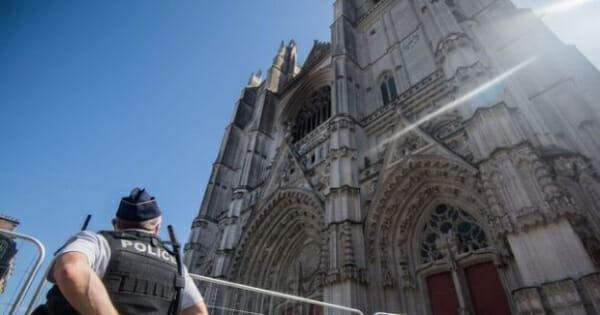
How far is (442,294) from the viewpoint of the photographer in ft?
23.9

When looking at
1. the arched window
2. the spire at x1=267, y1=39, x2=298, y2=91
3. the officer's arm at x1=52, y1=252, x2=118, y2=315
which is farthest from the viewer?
the spire at x1=267, y1=39, x2=298, y2=91

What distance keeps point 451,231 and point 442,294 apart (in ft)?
5.00

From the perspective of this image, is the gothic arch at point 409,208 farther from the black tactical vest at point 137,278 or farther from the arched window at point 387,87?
the black tactical vest at point 137,278

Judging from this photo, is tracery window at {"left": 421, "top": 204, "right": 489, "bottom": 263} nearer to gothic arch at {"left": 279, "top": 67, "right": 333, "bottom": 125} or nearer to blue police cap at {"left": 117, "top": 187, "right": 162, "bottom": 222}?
blue police cap at {"left": 117, "top": 187, "right": 162, "bottom": 222}

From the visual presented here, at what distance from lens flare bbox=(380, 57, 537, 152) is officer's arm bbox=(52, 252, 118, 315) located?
823cm

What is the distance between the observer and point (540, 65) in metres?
8.35

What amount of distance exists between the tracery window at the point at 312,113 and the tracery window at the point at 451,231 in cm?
959

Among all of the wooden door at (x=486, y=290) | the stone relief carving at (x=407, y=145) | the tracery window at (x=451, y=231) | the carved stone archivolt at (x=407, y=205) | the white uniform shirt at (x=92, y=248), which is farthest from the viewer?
the stone relief carving at (x=407, y=145)

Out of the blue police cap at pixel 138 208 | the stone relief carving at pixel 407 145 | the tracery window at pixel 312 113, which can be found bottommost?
the blue police cap at pixel 138 208

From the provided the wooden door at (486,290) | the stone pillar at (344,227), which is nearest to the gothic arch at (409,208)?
the stone pillar at (344,227)

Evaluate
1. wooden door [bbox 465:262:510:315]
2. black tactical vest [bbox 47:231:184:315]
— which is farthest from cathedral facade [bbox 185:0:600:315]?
black tactical vest [bbox 47:231:184:315]

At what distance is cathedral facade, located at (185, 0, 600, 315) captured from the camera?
5309 millimetres

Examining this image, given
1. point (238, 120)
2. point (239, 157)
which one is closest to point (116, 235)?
point (239, 157)

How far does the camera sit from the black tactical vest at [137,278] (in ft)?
4.33
